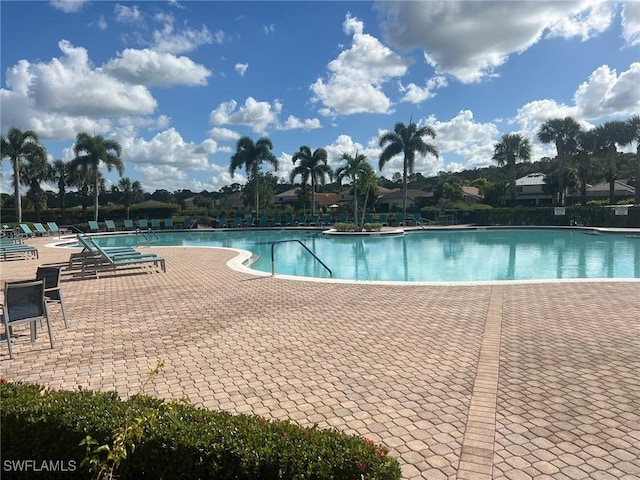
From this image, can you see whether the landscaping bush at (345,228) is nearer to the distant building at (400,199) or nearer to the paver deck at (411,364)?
the paver deck at (411,364)

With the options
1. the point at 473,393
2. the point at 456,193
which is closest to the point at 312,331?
the point at 473,393

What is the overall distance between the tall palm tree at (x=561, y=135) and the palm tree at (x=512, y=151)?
2.61 m

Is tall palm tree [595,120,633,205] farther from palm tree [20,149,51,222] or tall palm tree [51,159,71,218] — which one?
tall palm tree [51,159,71,218]

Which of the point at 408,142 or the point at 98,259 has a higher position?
the point at 408,142

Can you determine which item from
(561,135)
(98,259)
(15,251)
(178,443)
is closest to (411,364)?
(178,443)

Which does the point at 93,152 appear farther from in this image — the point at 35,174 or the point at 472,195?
the point at 472,195

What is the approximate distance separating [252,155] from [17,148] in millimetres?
18835

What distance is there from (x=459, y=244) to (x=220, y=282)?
16.3 metres

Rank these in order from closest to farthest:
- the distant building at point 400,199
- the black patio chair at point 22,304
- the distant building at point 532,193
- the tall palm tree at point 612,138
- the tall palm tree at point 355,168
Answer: the black patio chair at point 22,304 < the tall palm tree at point 355,168 < the tall palm tree at point 612,138 < the distant building at point 532,193 < the distant building at point 400,199

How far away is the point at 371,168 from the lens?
29.5 meters

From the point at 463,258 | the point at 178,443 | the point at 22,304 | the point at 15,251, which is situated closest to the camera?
the point at 178,443

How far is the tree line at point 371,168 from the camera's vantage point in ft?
119

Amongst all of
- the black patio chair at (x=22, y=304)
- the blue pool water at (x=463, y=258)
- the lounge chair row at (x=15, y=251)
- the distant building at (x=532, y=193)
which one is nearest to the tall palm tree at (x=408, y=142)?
the blue pool water at (x=463, y=258)

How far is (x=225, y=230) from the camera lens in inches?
1442
